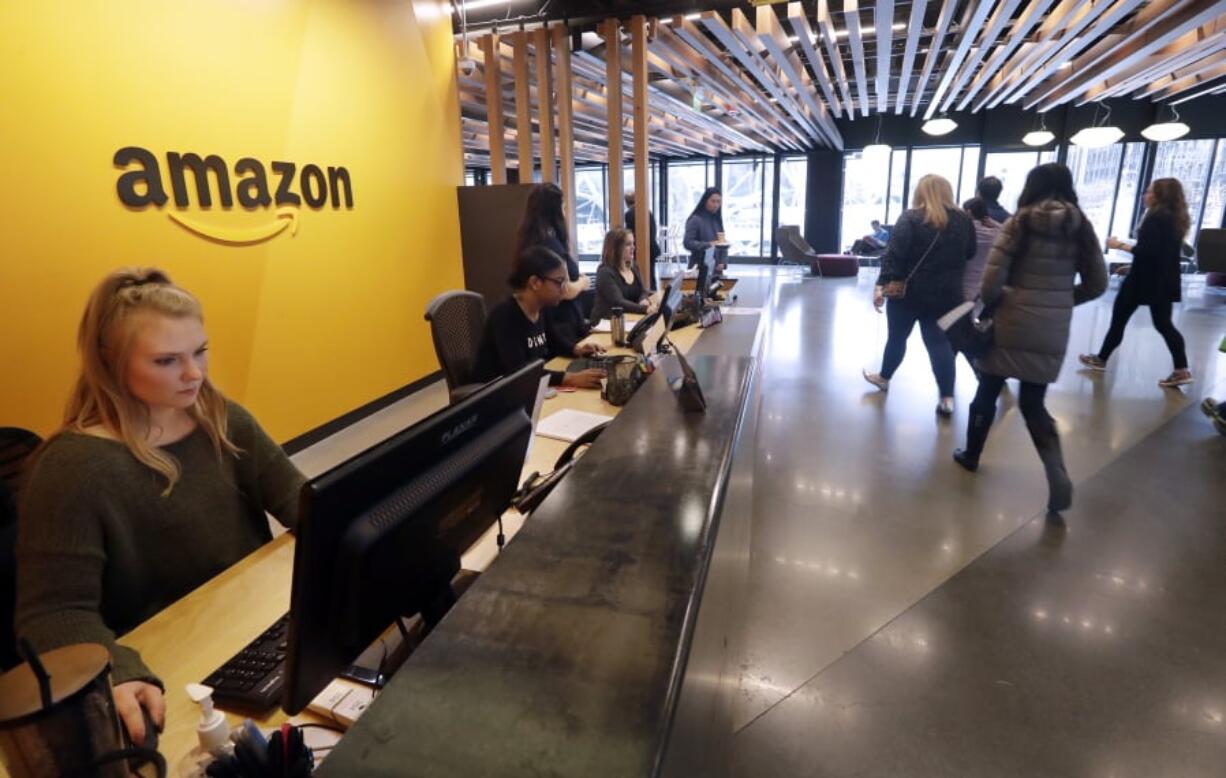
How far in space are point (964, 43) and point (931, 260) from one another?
14.3 ft

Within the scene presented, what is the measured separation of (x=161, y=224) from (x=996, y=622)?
14.0 feet

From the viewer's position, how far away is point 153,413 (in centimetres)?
131

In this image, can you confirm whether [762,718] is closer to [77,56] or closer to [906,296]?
[906,296]

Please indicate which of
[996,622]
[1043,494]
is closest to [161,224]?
[996,622]

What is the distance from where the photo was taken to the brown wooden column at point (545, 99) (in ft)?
18.3

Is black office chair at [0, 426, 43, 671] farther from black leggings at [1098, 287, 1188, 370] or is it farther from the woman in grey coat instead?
black leggings at [1098, 287, 1188, 370]

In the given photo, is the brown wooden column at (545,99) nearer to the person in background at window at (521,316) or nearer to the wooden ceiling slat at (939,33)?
the person in background at window at (521,316)

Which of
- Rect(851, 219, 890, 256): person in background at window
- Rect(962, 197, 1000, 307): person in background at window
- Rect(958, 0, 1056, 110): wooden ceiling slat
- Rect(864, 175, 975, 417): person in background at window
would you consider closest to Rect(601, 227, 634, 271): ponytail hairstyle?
Rect(864, 175, 975, 417): person in background at window

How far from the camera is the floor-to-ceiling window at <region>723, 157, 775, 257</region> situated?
16.0 meters

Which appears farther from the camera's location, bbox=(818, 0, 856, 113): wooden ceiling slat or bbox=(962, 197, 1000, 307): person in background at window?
bbox=(818, 0, 856, 113): wooden ceiling slat

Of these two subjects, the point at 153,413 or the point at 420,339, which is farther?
the point at 420,339

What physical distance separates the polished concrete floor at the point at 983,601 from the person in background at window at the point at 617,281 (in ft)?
4.39

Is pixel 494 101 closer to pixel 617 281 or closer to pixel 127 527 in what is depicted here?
pixel 617 281

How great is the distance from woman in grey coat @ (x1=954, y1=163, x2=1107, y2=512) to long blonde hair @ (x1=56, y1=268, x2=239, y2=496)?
3413 millimetres
